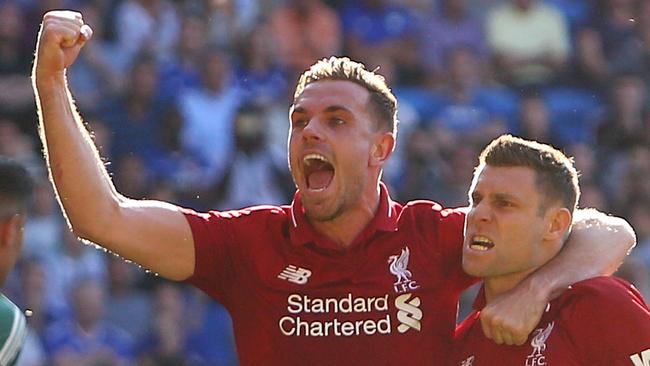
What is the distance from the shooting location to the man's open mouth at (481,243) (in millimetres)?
5129

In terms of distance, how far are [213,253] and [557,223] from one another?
3.90 ft

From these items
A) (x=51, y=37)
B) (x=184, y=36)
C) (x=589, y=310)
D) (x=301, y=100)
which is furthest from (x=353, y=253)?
(x=184, y=36)

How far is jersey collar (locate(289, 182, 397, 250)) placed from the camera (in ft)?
17.8

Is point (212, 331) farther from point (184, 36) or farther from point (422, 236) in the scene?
point (422, 236)

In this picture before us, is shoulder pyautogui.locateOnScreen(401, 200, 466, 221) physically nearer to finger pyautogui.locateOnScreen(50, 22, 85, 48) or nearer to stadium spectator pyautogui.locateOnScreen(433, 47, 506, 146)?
finger pyautogui.locateOnScreen(50, 22, 85, 48)

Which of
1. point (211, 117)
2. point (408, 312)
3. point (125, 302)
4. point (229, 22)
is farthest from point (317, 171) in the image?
point (229, 22)

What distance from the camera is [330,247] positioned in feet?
17.8

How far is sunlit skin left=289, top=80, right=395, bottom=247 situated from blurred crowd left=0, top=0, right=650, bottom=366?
15.1 ft

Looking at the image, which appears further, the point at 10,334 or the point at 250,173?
the point at 250,173

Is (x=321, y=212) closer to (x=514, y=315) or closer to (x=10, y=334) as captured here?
(x=514, y=315)

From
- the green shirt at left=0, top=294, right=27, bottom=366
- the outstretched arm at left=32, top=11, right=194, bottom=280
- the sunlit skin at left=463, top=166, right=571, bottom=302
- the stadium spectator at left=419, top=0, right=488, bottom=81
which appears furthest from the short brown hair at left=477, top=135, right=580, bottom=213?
the stadium spectator at left=419, top=0, right=488, bottom=81

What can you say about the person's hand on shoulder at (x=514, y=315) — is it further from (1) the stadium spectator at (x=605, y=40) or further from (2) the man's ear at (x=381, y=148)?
(1) the stadium spectator at (x=605, y=40)

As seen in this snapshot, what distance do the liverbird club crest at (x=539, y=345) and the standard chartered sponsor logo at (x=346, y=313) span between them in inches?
19.1

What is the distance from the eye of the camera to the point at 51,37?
474cm
